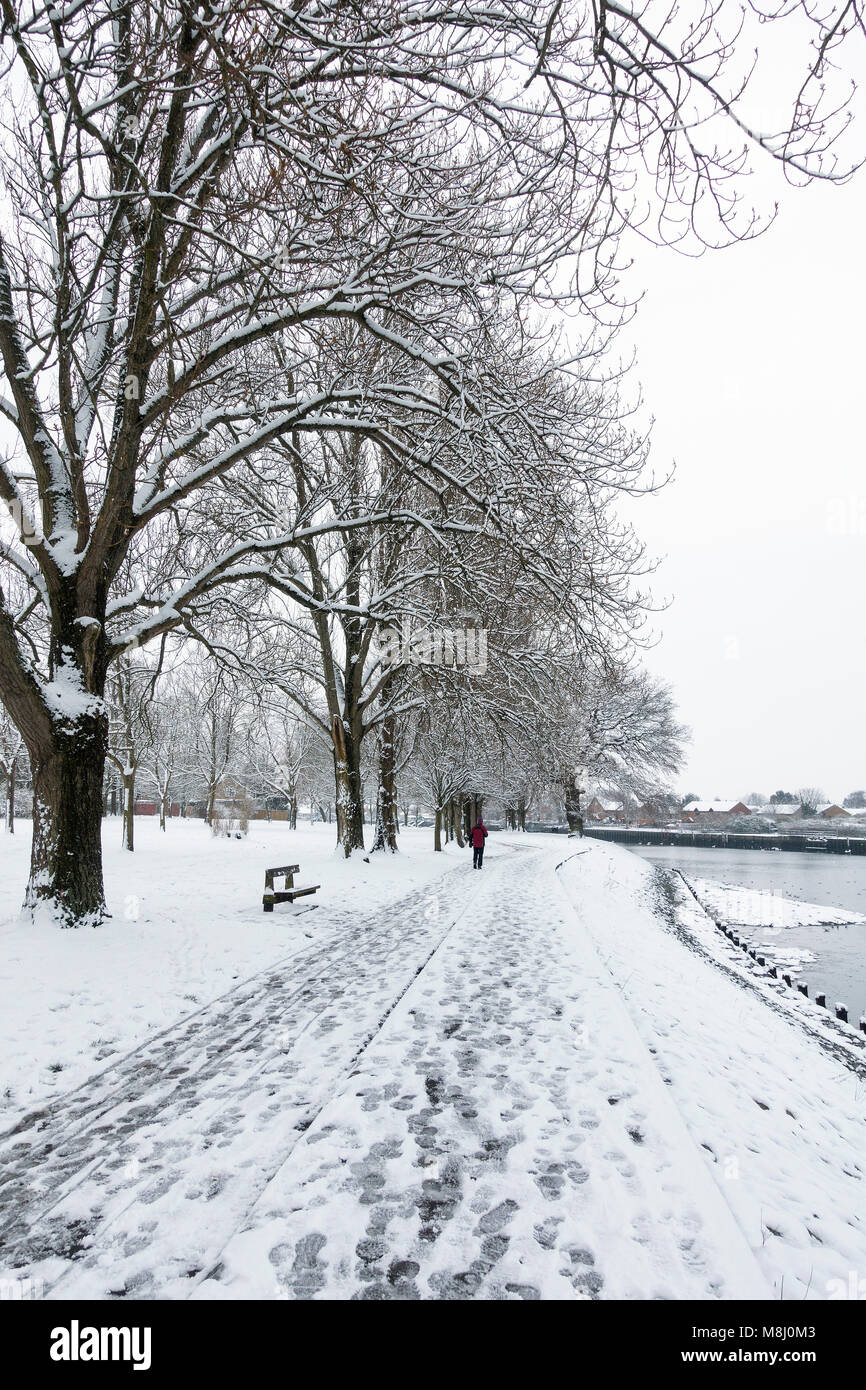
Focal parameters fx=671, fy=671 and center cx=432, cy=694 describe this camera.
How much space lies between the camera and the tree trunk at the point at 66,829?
7543 mm

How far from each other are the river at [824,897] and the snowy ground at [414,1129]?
17.4ft

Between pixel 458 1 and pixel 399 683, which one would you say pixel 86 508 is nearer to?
pixel 458 1

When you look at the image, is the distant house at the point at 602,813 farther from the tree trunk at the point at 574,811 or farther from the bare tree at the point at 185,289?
the bare tree at the point at 185,289

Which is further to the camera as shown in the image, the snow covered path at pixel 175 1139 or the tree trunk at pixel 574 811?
the tree trunk at pixel 574 811

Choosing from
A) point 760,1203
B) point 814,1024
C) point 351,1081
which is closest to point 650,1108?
point 760,1203

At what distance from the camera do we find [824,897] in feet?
88.4

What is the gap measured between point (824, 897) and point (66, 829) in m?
28.5

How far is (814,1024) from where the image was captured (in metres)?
9.27

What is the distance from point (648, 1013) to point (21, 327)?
9758 millimetres

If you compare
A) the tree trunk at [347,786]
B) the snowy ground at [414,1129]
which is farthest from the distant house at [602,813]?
the snowy ground at [414,1129]

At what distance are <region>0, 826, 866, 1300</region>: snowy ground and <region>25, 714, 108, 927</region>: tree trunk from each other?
42 centimetres

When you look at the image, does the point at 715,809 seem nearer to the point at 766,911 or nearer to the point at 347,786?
the point at 766,911

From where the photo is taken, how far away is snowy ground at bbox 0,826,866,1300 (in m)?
2.79
